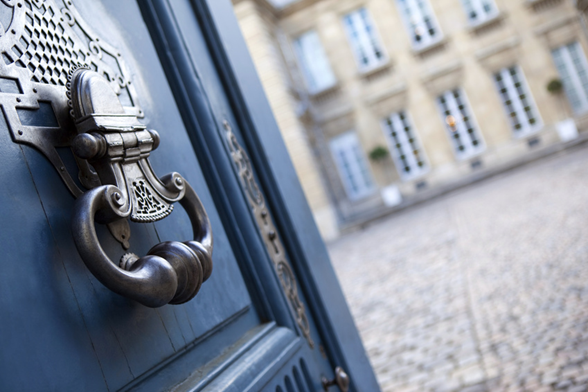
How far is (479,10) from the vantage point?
17.8 m

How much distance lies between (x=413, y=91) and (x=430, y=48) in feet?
4.87

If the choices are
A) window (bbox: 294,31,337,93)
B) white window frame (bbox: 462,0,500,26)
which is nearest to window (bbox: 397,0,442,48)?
white window frame (bbox: 462,0,500,26)

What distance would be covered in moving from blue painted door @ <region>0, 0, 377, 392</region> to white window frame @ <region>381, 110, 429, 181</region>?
17.1 meters

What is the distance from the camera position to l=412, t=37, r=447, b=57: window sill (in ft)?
59.0

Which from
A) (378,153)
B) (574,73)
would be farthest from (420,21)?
(574,73)

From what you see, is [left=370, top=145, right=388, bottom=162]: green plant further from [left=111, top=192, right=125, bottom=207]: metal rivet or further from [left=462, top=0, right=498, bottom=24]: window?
[left=111, top=192, right=125, bottom=207]: metal rivet

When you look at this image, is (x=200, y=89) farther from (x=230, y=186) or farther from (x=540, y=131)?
(x=540, y=131)

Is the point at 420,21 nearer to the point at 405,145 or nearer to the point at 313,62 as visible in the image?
the point at 313,62

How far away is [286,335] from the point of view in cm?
108

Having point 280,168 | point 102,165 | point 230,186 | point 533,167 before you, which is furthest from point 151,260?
point 533,167

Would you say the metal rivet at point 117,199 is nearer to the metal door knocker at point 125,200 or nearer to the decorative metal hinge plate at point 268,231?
the metal door knocker at point 125,200

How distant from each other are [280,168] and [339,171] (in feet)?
56.4

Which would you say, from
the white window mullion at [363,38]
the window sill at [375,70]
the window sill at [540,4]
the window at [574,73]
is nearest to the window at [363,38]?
the white window mullion at [363,38]

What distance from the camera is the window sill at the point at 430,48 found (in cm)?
1797
